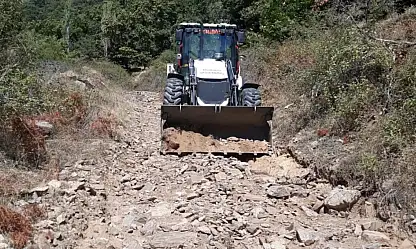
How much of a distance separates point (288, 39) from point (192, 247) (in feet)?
36.4

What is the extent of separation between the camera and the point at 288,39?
1524 cm

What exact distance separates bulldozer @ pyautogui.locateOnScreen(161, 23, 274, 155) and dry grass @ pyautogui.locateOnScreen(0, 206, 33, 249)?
3703mm

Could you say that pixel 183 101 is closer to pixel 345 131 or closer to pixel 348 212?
pixel 345 131

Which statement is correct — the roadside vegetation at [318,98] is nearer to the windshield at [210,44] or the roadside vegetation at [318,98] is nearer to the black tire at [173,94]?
the black tire at [173,94]

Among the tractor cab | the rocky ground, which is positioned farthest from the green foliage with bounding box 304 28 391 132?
the tractor cab

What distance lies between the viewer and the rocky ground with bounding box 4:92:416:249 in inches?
205

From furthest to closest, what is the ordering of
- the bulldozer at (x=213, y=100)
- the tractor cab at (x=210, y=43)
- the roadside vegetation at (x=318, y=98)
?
1. the tractor cab at (x=210, y=43)
2. the bulldozer at (x=213, y=100)
3. the roadside vegetation at (x=318, y=98)

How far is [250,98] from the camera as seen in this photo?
9.29 m

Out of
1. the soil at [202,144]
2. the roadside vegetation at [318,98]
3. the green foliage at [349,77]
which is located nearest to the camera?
the roadside vegetation at [318,98]

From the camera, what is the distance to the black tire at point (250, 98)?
9.24m

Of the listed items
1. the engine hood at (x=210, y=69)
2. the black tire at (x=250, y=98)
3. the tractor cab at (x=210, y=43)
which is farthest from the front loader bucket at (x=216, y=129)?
the tractor cab at (x=210, y=43)

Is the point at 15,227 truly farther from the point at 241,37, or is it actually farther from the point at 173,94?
the point at 241,37

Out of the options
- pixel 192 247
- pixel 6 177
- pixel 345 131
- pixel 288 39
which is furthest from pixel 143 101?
pixel 192 247

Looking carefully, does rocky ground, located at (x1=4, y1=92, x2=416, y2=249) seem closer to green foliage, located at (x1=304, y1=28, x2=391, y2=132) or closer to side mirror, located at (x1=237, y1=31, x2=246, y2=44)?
green foliage, located at (x1=304, y1=28, x2=391, y2=132)
